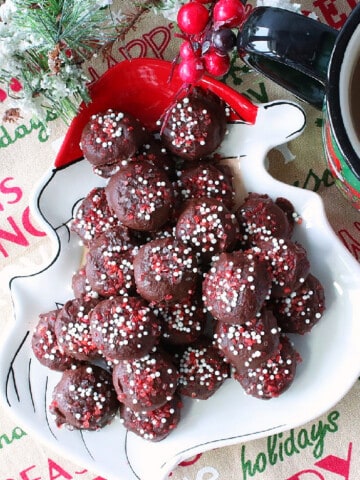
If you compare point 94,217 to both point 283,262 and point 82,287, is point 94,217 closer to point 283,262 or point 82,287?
point 82,287

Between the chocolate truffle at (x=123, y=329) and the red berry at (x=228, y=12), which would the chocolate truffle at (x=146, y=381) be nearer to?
the chocolate truffle at (x=123, y=329)

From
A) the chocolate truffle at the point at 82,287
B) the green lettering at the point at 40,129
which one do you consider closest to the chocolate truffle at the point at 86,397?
the chocolate truffle at the point at 82,287

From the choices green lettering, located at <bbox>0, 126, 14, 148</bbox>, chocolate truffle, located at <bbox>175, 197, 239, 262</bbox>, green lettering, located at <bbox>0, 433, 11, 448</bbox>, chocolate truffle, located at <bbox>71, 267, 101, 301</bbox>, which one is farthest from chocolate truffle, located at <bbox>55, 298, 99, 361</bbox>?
green lettering, located at <bbox>0, 126, 14, 148</bbox>

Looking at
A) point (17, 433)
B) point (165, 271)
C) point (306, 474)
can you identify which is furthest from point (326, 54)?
point (17, 433)

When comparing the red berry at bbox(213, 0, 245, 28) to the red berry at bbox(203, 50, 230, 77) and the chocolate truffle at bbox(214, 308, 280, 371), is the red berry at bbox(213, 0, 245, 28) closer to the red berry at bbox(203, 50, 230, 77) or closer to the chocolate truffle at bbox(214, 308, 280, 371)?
the red berry at bbox(203, 50, 230, 77)

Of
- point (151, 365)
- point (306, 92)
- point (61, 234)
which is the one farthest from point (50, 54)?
point (151, 365)

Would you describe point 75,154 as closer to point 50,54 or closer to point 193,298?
point 50,54
